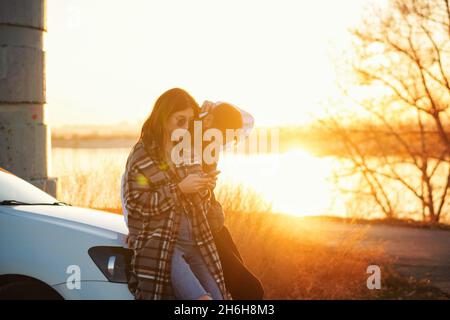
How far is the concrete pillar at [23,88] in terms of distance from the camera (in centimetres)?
704

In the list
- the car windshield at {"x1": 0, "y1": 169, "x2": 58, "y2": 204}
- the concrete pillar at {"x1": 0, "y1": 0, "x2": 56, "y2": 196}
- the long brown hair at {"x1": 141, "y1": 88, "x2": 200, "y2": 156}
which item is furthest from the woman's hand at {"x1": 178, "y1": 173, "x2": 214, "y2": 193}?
the concrete pillar at {"x1": 0, "y1": 0, "x2": 56, "y2": 196}

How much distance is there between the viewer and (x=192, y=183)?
10.9 ft

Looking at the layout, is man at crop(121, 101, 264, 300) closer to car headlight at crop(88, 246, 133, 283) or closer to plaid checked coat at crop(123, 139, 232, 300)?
plaid checked coat at crop(123, 139, 232, 300)

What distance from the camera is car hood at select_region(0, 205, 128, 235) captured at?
3596 mm

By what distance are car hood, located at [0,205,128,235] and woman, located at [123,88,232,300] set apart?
357 millimetres

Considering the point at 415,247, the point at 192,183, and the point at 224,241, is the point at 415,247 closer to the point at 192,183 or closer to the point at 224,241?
the point at 224,241

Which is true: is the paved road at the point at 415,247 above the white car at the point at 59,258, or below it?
below

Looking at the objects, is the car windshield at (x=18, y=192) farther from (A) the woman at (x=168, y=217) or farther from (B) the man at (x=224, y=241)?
(A) the woman at (x=168, y=217)

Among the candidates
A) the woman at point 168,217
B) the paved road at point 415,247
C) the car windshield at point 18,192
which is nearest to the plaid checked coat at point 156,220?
the woman at point 168,217

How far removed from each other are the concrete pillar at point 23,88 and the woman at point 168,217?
4136 millimetres

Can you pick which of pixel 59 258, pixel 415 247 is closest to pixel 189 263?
pixel 59 258
